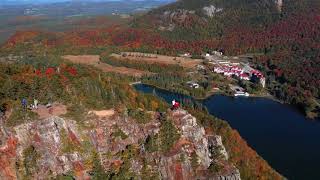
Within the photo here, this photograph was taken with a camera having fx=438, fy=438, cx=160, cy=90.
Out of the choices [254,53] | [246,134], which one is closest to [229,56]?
[254,53]

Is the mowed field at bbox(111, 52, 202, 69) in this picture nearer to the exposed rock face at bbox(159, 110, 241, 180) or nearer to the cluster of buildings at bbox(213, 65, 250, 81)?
the cluster of buildings at bbox(213, 65, 250, 81)

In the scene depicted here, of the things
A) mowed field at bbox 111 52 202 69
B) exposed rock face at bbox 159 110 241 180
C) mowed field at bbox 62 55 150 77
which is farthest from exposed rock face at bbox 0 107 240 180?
mowed field at bbox 111 52 202 69

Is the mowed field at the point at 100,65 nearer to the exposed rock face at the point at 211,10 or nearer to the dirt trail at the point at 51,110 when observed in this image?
the exposed rock face at the point at 211,10

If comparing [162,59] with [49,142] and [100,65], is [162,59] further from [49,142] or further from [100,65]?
[49,142]

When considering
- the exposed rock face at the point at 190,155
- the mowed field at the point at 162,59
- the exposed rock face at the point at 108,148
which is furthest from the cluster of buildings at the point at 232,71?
the exposed rock face at the point at 108,148

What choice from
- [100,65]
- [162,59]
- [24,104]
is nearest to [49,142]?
[24,104]

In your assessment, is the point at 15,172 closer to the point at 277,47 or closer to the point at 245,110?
the point at 245,110
